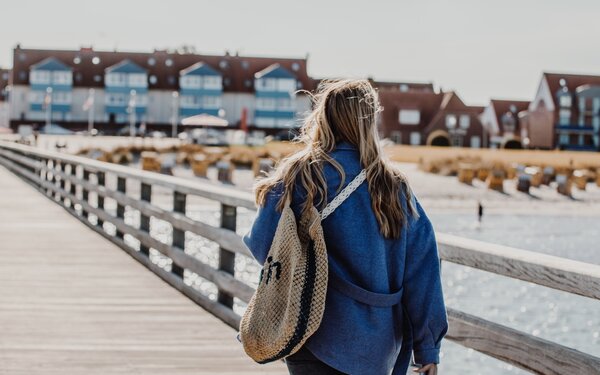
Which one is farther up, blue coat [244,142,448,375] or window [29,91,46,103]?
window [29,91,46,103]

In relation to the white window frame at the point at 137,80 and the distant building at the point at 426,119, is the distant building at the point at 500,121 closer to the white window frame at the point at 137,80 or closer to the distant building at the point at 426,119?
the distant building at the point at 426,119

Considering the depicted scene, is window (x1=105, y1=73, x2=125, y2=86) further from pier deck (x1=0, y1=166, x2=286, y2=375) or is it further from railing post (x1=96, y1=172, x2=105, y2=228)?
pier deck (x1=0, y1=166, x2=286, y2=375)

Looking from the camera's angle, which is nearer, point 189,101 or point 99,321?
point 99,321

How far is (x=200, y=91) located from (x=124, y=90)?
690 centimetres

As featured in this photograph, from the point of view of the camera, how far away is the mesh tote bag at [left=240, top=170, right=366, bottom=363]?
316 cm

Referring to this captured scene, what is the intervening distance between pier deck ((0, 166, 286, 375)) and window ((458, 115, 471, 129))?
79.6 metres

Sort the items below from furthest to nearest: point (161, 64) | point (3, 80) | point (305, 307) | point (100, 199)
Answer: point (3, 80) < point (161, 64) < point (100, 199) < point (305, 307)

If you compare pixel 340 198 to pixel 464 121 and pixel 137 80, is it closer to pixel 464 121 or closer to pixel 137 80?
pixel 464 121

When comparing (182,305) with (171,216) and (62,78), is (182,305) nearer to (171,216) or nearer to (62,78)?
(171,216)

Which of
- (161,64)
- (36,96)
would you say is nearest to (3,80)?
(36,96)

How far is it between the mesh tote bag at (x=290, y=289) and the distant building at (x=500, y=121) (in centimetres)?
9171

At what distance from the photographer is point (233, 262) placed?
7.59 m

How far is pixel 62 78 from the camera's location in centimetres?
9888

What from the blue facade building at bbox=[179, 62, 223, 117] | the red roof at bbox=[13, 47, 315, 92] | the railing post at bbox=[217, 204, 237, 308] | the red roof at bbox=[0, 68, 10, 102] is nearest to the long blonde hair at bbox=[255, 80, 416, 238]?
the railing post at bbox=[217, 204, 237, 308]
